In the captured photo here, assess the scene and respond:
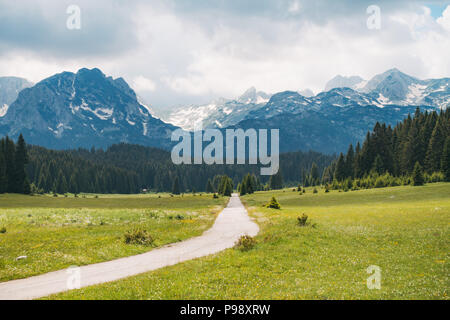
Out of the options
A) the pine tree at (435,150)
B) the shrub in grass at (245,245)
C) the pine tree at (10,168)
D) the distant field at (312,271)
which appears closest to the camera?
the distant field at (312,271)

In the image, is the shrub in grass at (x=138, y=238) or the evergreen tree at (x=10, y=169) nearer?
the shrub in grass at (x=138, y=238)

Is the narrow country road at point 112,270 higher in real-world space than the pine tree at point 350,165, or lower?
lower

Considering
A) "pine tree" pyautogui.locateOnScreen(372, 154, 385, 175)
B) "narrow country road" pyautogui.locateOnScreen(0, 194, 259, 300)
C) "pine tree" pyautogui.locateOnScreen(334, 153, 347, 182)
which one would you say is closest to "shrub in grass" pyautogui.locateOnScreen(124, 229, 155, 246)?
"narrow country road" pyautogui.locateOnScreen(0, 194, 259, 300)

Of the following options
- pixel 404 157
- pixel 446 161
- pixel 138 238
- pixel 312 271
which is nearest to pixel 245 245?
pixel 312 271

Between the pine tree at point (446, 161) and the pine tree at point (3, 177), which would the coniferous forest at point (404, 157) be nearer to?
the pine tree at point (446, 161)

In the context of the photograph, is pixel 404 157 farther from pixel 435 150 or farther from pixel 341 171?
pixel 341 171

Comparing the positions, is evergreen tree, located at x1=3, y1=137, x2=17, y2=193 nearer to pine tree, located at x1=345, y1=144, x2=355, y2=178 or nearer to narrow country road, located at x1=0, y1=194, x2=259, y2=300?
narrow country road, located at x1=0, y1=194, x2=259, y2=300

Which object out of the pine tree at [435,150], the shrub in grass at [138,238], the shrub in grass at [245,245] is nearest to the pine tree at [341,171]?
the pine tree at [435,150]

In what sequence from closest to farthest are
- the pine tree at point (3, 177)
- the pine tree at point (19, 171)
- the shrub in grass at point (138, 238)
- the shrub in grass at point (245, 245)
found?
the shrub in grass at point (245, 245)
the shrub in grass at point (138, 238)
the pine tree at point (3, 177)
the pine tree at point (19, 171)
